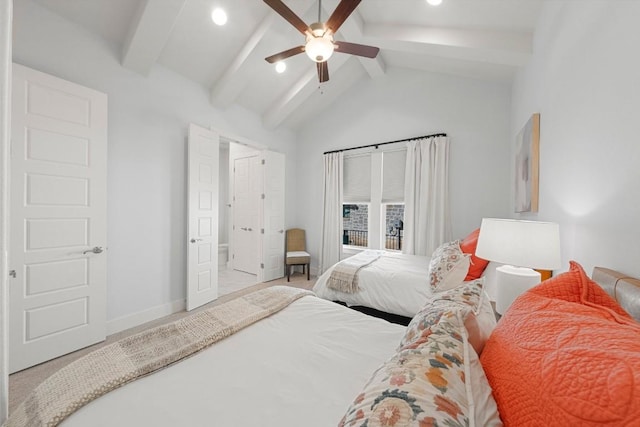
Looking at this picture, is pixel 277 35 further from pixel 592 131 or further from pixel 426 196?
pixel 592 131

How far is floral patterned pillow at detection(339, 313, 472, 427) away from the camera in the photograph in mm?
505

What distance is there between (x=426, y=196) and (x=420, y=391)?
137 inches

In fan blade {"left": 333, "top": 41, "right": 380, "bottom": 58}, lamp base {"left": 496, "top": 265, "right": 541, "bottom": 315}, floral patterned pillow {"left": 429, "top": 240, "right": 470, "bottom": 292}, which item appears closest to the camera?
lamp base {"left": 496, "top": 265, "right": 541, "bottom": 315}

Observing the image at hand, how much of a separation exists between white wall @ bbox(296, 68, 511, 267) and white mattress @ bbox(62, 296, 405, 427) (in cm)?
279

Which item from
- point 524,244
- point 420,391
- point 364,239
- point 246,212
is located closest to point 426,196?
point 364,239

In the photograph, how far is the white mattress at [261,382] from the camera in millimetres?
824

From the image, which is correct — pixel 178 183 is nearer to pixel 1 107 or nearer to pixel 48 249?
pixel 48 249

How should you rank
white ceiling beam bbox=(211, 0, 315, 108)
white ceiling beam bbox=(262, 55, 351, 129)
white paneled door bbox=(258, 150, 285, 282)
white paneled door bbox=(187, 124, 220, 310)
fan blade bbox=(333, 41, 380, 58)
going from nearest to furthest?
fan blade bbox=(333, 41, 380, 58) → white ceiling beam bbox=(211, 0, 315, 108) → white paneled door bbox=(187, 124, 220, 310) → white ceiling beam bbox=(262, 55, 351, 129) → white paneled door bbox=(258, 150, 285, 282)

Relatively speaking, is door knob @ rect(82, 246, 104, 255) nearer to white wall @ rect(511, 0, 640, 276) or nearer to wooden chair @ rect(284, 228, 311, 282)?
wooden chair @ rect(284, 228, 311, 282)

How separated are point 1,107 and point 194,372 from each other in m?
1.15

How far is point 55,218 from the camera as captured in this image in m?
2.15

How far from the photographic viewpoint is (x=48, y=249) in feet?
6.98

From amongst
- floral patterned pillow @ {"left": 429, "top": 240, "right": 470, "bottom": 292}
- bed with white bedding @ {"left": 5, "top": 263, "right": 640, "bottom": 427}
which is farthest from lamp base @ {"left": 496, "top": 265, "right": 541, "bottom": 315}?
bed with white bedding @ {"left": 5, "top": 263, "right": 640, "bottom": 427}

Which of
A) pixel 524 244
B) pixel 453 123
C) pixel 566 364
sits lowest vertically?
pixel 566 364
